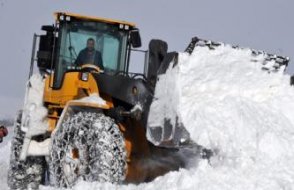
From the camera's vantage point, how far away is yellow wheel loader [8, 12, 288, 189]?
20.6 ft

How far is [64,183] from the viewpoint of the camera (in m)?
6.66

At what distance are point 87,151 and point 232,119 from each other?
1.45 meters

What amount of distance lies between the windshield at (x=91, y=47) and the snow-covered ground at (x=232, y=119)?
55.1 inches

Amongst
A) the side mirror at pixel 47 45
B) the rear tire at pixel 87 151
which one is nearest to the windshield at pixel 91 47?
the side mirror at pixel 47 45

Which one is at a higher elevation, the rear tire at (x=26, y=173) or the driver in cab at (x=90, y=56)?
the driver in cab at (x=90, y=56)

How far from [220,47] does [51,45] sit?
2028 millimetres

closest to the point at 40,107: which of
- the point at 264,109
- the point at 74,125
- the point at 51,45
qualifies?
the point at 51,45

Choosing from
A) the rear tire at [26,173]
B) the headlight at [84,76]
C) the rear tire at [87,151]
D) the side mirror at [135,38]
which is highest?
the side mirror at [135,38]

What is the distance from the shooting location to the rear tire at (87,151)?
619 centimetres

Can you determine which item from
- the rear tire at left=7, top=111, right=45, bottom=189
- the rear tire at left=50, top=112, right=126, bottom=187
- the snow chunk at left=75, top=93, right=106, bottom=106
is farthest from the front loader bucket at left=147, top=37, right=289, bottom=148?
the rear tire at left=7, top=111, right=45, bottom=189

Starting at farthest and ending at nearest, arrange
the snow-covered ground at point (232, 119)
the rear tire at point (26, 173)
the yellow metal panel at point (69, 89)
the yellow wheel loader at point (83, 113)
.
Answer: the rear tire at point (26, 173)
the yellow metal panel at point (69, 89)
the yellow wheel loader at point (83, 113)
the snow-covered ground at point (232, 119)

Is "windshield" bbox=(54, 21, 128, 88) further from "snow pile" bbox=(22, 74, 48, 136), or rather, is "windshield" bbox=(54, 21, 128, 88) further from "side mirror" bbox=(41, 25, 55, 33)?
"snow pile" bbox=(22, 74, 48, 136)

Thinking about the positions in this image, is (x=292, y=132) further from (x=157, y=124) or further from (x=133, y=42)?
(x=133, y=42)

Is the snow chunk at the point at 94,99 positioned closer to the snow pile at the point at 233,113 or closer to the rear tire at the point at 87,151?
the rear tire at the point at 87,151
